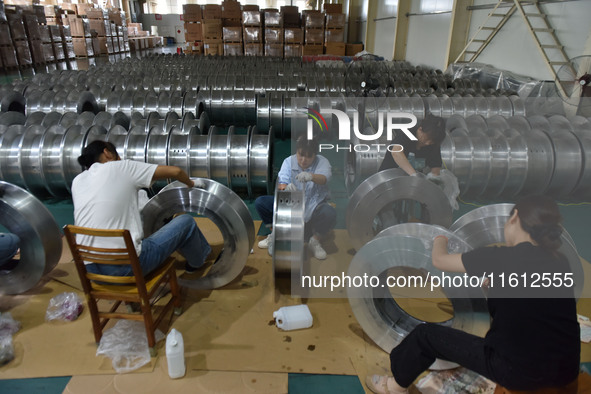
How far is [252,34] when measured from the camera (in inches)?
550

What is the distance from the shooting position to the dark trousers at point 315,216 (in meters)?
3.18

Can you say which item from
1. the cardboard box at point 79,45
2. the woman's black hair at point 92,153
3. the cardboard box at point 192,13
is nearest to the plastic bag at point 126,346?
the woman's black hair at point 92,153

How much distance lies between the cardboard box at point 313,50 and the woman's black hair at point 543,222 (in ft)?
44.4

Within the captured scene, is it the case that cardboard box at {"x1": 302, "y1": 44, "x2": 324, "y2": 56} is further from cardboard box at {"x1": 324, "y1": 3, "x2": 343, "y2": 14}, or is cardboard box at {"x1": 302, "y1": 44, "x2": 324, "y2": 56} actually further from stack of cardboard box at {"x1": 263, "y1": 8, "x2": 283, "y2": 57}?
cardboard box at {"x1": 324, "y1": 3, "x2": 343, "y2": 14}

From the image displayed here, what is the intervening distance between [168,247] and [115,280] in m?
0.38

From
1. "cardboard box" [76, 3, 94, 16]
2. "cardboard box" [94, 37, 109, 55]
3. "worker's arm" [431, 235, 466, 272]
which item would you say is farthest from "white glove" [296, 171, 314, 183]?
"cardboard box" [76, 3, 94, 16]

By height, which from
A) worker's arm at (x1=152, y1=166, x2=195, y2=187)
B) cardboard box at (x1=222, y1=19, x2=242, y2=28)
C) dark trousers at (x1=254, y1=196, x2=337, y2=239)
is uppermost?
cardboard box at (x1=222, y1=19, x2=242, y2=28)

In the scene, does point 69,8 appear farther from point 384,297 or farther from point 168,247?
point 384,297

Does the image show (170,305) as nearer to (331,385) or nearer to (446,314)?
(331,385)

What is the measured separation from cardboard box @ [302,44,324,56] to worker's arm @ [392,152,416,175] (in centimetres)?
1185

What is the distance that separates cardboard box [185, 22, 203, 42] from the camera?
1582 cm

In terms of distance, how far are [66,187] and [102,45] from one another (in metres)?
17.7

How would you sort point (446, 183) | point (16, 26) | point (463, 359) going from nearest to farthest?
point (463, 359) < point (446, 183) < point (16, 26)

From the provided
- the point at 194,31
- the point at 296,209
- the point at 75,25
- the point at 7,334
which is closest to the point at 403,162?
the point at 296,209
